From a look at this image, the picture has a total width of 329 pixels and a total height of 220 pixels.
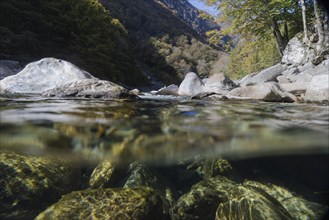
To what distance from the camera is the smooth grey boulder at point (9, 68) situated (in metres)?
14.7

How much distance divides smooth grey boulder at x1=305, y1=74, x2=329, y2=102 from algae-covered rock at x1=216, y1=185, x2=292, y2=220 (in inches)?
152

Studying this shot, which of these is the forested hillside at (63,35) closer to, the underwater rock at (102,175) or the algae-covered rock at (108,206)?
the underwater rock at (102,175)

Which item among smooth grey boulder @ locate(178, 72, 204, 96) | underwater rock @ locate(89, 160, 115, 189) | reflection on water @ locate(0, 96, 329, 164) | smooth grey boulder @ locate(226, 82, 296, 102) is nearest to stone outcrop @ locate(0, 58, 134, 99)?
underwater rock @ locate(89, 160, 115, 189)

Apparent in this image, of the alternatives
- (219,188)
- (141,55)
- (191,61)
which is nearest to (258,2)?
(219,188)

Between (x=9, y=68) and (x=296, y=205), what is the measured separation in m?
14.6

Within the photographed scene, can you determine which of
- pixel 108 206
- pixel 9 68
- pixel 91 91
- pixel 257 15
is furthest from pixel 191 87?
pixel 257 15

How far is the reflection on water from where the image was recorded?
509cm

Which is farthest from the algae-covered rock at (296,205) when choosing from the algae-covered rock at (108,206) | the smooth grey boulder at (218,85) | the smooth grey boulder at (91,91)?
the smooth grey boulder at (218,85)

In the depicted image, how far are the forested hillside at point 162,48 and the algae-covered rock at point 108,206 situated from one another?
37.1 meters

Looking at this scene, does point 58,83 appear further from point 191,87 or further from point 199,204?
point 199,204

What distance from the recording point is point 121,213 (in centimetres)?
481

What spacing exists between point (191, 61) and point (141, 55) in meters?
11.4

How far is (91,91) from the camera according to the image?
27.9 ft

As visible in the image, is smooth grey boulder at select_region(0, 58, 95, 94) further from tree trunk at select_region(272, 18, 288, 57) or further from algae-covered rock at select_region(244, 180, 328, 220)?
tree trunk at select_region(272, 18, 288, 57)
